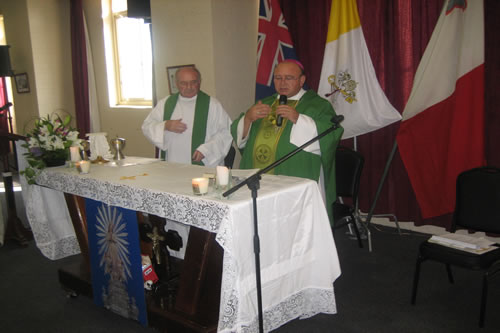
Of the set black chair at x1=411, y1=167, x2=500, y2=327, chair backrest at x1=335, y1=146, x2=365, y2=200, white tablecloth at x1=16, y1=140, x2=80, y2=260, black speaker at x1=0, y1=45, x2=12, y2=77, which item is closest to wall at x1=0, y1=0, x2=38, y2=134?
black speaker at x1=0, y1=45, x2=12, y2=77

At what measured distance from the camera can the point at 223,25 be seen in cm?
489

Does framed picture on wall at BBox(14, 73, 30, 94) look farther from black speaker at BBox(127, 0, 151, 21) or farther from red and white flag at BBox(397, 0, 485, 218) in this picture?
red and white flag at BBox(397, 0, 485, 218)

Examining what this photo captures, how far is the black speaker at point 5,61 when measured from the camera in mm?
7305

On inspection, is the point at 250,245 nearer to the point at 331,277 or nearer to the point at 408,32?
the point at 331,277

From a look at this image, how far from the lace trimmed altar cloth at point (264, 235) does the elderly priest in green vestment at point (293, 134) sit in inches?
21.9

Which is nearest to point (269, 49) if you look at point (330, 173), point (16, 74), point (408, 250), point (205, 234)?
point (330, 173)

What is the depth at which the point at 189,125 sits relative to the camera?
383cm

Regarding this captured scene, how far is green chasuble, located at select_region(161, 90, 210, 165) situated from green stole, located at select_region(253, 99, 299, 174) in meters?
0.69

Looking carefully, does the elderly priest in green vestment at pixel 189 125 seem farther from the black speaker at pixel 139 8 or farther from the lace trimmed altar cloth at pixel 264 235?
the black speaker at pixel 139 8

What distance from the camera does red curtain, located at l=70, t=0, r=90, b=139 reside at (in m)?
7.16

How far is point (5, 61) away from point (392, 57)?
21.0 ft

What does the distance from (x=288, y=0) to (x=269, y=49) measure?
63cm

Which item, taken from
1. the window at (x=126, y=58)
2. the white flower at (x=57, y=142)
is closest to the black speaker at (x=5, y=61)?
the window at (x=126, y=58)

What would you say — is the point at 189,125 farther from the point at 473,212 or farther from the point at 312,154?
the point at 473,212
